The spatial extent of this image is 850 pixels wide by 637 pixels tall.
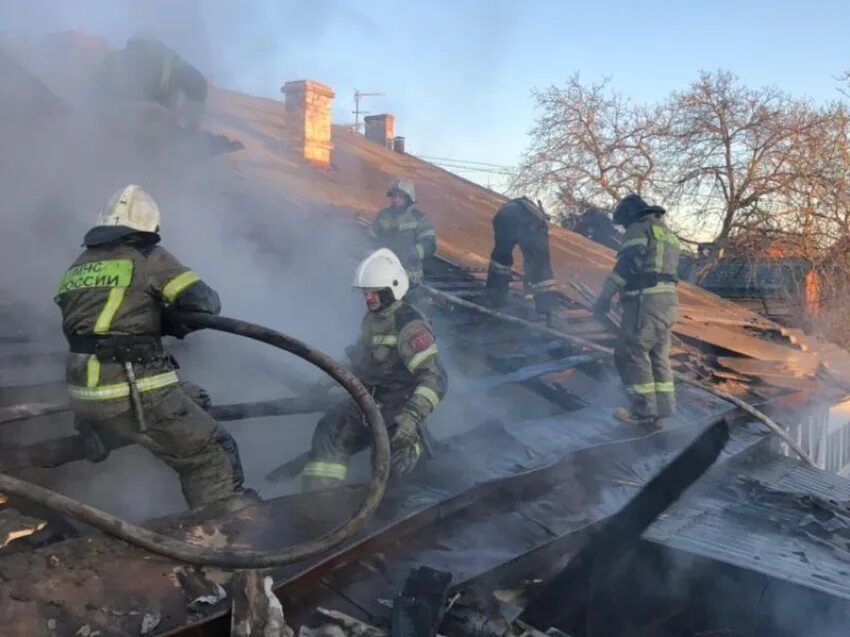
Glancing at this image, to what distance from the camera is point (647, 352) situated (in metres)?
6.13

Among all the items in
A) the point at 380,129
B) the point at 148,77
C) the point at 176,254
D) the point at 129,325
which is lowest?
the point at 129,325

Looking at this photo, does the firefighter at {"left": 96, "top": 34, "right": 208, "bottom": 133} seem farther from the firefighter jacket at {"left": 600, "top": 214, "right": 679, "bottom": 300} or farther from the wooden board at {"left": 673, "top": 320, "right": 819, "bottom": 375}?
the wooden board at {"left": 673, "top": 320, "right": 819, "bottom": 375}

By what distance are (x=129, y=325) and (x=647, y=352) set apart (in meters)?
4.13

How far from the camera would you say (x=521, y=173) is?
28281 millimetres

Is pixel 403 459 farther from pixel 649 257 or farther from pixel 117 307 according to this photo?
pixel 649 257

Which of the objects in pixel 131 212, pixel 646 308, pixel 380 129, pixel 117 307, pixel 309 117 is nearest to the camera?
pixel 117 307

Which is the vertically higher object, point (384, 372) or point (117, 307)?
point (117, 307)

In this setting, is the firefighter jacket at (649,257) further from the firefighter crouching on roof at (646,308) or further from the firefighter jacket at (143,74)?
the firefighter jacket at (143,74)

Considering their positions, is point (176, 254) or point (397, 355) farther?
point (176, 254)

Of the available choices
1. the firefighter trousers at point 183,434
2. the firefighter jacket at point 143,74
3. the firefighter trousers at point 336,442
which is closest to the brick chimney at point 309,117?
the firefighter jacket at point 143,74

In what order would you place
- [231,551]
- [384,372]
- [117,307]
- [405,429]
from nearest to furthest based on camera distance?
[231,551], [117,307], [405,429], [384,372]

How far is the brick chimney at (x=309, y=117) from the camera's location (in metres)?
11.6

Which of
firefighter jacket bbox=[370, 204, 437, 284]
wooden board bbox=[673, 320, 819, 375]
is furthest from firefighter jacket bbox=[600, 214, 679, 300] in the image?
wooden board bbox=[673, 320, 819, 375]

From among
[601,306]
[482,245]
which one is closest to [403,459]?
[601,306]
